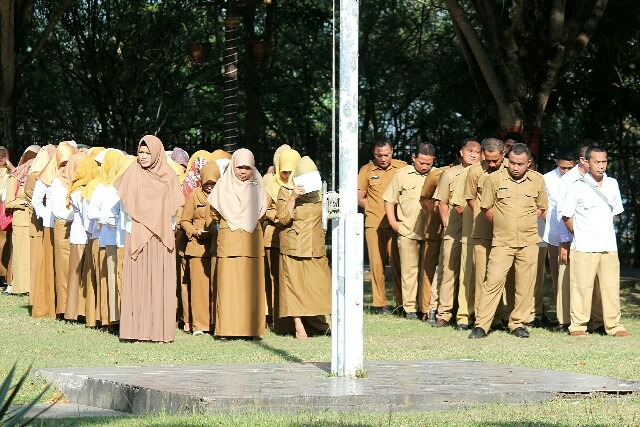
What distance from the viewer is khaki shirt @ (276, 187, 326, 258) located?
1479 cm

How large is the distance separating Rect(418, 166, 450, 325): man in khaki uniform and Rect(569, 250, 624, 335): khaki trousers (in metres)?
2.11

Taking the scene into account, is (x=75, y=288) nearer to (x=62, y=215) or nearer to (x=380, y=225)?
(x=62, y=215)

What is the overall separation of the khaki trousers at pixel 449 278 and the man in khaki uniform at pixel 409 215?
35.9 inches

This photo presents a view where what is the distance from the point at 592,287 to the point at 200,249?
432cm

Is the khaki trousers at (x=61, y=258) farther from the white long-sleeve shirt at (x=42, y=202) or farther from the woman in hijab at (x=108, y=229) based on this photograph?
the woman in hijab at (x=108, y=229)

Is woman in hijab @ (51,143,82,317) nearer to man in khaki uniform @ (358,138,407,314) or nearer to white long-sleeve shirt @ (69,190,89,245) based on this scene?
white long-sleeve shirt @ (69,190,89,245)

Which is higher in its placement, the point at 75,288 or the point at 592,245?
the point at 592,245

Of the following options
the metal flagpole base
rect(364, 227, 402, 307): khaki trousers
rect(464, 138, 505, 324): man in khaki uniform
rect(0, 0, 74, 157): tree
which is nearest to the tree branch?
rect(364, 227, 402, 307): khaki trousers

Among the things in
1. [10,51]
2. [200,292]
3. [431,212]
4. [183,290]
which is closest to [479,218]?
[431,212]

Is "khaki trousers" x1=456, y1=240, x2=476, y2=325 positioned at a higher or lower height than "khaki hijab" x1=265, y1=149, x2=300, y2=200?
lower

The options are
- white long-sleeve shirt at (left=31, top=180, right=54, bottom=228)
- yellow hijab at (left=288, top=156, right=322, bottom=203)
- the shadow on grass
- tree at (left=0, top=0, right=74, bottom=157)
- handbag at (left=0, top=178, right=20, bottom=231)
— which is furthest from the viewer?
tree at (left=0, top=0, right=74, bottom=157)

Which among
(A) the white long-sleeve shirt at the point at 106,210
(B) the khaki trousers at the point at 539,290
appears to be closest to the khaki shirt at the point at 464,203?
(B) the khaki trousers at the point at 539,290

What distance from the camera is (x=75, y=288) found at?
1691cm

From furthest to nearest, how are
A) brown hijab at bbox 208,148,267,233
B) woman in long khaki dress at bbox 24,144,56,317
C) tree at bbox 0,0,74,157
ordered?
tree at bbox 0,0,74,157 < woman in long khaki dress at bbox 24,144,56,317 < brown hijab at bbox 208,148,267,233
